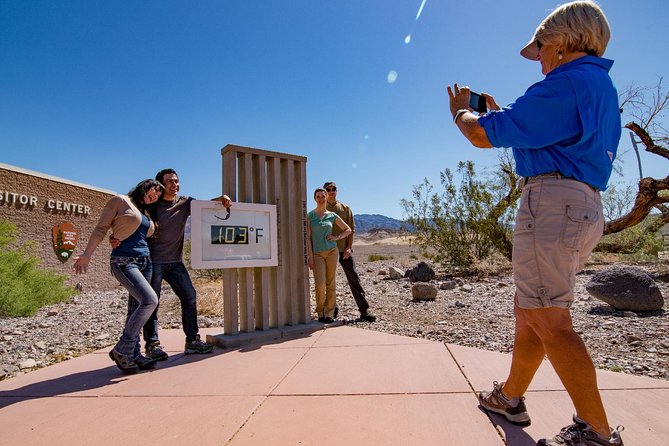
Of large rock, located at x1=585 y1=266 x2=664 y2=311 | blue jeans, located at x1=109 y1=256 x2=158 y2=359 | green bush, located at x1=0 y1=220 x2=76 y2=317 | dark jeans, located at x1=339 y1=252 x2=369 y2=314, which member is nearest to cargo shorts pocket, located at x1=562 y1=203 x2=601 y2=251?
blue jeans, located at x1=109 y1=256 x2=158 y2=359

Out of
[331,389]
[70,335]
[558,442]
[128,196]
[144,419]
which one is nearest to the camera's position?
[558,442]

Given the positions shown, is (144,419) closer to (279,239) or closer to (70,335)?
(279,239)

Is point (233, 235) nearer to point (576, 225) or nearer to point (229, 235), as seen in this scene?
point (229, 235)

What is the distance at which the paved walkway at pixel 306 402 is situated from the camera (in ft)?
6.97

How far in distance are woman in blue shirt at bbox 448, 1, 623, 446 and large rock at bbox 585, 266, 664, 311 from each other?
4716 mm

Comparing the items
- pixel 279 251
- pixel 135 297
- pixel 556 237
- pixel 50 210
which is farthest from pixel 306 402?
pixel 50 210

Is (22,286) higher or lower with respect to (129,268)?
lower

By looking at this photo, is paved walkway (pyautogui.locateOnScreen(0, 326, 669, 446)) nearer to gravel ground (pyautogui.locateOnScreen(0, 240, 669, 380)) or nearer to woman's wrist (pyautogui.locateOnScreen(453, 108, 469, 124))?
gravel ground (pyautogui.locateOnScreen(0, 240, 669, 380))

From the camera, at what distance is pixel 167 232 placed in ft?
13.1

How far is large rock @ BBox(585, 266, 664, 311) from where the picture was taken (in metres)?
5.42

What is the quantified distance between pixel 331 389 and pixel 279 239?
245 centimetres

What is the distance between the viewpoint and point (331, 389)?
2.82 m

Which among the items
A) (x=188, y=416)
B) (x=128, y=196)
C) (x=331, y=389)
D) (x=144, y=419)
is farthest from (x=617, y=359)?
(x=128, y=196)

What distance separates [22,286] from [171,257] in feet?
22.5
